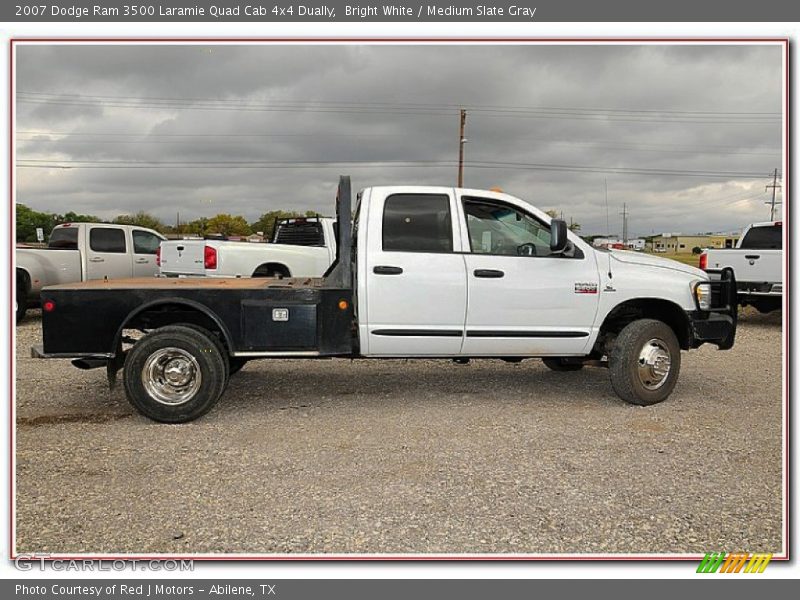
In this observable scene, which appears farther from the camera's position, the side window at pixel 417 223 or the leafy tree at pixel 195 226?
the leafy tree at pixel 195 226

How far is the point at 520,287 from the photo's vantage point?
609cm

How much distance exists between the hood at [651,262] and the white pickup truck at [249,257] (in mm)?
6838

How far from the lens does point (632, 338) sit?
623 cm

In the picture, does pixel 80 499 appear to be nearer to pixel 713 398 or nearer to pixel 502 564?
pixel 502 564

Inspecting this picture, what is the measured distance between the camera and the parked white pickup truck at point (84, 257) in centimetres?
1216

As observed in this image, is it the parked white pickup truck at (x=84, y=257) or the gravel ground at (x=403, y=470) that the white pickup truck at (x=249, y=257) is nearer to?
the parked white pickup truck at (x=84, y=257)

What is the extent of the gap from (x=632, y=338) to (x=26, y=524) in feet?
16.3

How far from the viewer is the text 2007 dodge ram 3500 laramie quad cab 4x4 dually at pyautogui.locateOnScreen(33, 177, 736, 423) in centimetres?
561

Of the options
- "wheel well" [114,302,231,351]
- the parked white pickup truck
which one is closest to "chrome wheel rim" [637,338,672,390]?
"wheel well" [114,302,231,351]

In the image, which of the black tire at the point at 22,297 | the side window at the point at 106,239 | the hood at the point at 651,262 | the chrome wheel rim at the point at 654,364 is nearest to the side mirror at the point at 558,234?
the hood at the point at 651,262

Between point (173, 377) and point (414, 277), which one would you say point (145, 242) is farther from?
point (414, 277)

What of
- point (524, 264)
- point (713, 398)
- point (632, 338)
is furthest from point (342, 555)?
point (713, 398)

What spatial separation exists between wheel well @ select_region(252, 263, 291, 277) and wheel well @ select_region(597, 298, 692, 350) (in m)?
7.81

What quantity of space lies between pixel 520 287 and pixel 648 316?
151cm
